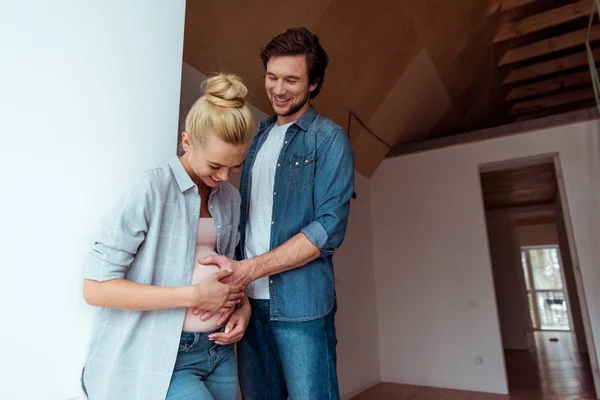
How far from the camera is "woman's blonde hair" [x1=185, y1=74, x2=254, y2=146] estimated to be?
875mm

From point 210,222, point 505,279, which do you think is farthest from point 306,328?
point 505,279

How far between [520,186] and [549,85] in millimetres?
1710

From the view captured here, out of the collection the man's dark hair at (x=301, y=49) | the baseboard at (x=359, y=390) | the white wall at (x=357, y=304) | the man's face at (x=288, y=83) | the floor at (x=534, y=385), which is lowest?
the floor at (x=534, y=385)

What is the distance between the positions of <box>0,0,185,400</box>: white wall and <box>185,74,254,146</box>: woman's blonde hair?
0.57 feet

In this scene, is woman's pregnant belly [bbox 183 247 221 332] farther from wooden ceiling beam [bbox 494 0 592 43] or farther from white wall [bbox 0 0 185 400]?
wooden ceiling beam [bbox 494 0 592 43]

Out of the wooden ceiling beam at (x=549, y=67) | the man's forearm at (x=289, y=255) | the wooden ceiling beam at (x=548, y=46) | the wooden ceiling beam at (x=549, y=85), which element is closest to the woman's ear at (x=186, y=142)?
the man's forearm at (x=289, y=255)

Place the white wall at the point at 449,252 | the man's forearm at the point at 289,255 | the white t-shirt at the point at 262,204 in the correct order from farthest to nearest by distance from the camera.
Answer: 1. the white wall at the point at 449,252
2. the white t-shirt at the point at 262,204
3. the man's forearm at the point at 289,255

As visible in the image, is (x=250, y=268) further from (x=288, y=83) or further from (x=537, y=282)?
(x=537, y=282)

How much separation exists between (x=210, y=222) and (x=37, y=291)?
392 mm

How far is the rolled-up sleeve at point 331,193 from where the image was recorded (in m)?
1.15

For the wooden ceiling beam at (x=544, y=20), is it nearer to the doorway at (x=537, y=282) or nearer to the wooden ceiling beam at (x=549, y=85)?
the wooden ceiling beam at (x=549, y=85)

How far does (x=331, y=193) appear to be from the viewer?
1.21 meters

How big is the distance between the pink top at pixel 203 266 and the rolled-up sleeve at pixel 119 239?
0.17m

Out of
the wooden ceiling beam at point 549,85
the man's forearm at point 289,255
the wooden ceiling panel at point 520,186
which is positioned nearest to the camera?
the man's forearm at point 289,255
